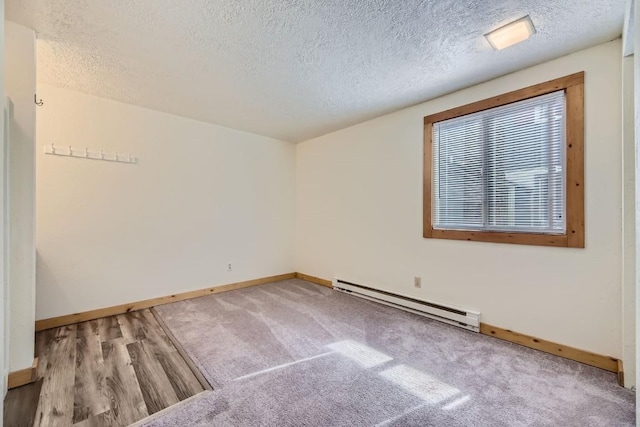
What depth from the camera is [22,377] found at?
5.98 ft

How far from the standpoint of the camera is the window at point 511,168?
2170mm

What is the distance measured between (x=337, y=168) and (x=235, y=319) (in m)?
2.45

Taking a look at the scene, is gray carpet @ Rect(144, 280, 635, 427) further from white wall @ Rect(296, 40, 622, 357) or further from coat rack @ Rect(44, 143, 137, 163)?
coat rack @ Rect(44, 143, 137, 163)

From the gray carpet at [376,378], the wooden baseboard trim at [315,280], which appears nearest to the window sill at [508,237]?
the gray carpet at [376,378]

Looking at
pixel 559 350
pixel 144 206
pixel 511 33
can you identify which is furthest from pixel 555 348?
pixel 144 206

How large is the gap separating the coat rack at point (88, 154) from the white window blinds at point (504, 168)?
11.5 feet

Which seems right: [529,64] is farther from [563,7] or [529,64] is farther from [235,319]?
[235,319]

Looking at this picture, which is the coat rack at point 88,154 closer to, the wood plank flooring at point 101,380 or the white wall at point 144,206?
the white wall at point 144,206

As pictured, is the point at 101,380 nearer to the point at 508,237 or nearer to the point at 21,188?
the point at 21,188

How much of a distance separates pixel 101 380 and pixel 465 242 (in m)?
3.18

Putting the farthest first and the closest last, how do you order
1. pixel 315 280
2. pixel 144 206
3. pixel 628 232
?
pixel 315 280, pixel 144 206, pixel 628 232

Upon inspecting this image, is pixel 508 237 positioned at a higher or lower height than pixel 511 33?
lower

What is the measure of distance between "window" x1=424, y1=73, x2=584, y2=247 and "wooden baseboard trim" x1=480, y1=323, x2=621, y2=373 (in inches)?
31.7

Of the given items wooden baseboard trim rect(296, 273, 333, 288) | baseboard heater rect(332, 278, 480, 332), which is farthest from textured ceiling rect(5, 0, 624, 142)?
wooden baseboard trim rect(296, 273, 333, 288)
